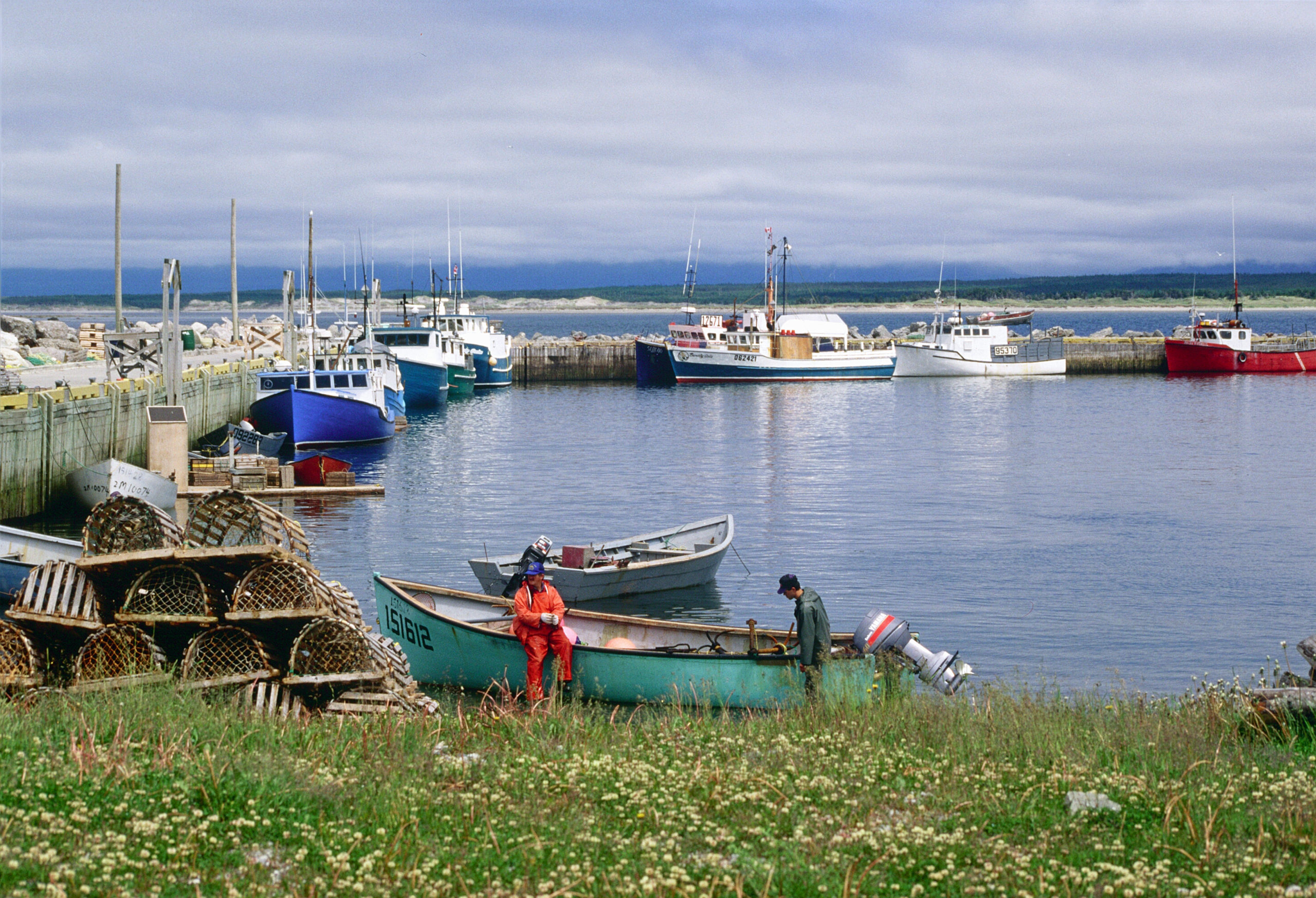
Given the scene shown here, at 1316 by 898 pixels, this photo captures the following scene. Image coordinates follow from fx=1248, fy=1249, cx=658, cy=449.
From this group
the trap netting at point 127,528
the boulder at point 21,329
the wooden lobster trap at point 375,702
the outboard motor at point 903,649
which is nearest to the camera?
the wooden lobster trap at point 375,702

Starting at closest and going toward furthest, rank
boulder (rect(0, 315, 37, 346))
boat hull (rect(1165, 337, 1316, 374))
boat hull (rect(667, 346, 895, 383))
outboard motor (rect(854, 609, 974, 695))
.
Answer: outboard motor (rect(854, 609, 974, 695)) < boulder (rect(0, 315, 37, 346)) < boat hull (rect(667, 346, 895, 383)) < boat hull (rect(1165, 337, 1316, 374))

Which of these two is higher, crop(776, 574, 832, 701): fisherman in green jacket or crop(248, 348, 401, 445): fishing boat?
crop(248, 348, 401, 445): fishing boat

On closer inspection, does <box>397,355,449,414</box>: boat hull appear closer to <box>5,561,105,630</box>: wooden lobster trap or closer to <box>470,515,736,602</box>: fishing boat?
<box>470,515,736,602</box>: fishing boat

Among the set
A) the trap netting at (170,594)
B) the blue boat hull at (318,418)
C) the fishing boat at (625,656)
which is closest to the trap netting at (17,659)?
the trap netting at (170,594)

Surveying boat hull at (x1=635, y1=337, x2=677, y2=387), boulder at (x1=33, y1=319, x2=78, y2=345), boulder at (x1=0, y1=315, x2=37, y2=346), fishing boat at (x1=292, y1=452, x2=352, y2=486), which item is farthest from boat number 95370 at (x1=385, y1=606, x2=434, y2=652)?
boat hull at (x1=635, y1=337, x2=677, y2=387)

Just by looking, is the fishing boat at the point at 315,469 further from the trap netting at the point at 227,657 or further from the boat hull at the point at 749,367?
the boat hull at the point at 749,367

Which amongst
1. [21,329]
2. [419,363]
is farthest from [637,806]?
[21,329]

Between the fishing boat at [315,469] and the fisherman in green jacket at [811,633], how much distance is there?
883 inches

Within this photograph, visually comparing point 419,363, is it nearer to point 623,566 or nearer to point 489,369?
point 489,369

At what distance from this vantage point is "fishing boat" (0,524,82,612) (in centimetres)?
1678

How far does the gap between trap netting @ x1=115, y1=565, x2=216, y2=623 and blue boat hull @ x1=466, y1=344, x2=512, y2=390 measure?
204 ft

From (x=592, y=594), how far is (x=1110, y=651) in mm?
7696

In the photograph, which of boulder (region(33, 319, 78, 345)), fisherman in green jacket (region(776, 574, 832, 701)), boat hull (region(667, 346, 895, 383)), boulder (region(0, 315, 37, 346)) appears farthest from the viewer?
boat hull (region(667, 346, 895, 383))

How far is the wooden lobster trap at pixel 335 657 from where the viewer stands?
10.2 meters
